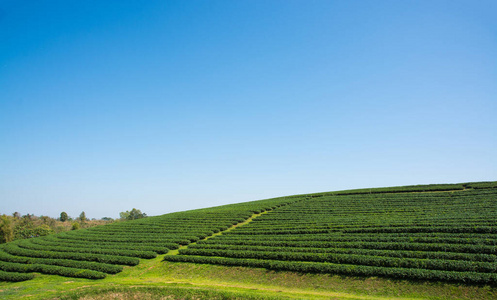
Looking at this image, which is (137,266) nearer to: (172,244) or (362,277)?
(172,244)

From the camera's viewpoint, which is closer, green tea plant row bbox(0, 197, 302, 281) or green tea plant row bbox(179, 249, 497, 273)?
green tea plant row bbox(179, 249, 497, 273)

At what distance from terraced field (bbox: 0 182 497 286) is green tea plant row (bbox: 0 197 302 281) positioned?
0.11 m

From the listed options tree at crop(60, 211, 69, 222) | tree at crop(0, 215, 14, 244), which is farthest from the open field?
→ tree at crop(60, 211, 69, 222)

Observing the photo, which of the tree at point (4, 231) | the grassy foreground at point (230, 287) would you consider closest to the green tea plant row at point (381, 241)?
the grassy foreground at point (230, 287)

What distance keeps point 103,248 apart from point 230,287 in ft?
61.4

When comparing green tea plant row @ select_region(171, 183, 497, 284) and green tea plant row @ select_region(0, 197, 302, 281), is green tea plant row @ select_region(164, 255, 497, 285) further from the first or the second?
green tea plant row @ select_region(0, 197, 302, 281)

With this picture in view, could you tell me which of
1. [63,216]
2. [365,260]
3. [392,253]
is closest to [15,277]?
[365,260]

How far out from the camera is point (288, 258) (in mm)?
23094

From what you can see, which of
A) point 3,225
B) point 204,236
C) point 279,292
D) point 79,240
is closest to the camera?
point 279,292

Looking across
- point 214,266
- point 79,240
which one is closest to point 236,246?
point 214,266

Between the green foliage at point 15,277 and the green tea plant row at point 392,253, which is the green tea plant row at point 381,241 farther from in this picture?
the green foliage at point 15,277

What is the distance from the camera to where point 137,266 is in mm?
26062

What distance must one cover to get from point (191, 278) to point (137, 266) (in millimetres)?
6436

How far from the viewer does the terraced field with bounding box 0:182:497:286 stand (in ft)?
62.7
